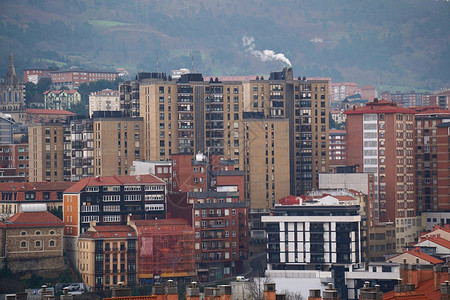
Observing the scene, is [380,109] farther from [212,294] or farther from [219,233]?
[212,294]

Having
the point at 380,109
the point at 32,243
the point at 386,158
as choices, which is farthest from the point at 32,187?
the point at 380,109

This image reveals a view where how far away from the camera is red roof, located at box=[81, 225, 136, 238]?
137m

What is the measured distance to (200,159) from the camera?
15475 cm

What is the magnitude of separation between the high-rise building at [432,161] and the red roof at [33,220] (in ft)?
175

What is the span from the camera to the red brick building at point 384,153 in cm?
16750

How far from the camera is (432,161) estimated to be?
579 ft

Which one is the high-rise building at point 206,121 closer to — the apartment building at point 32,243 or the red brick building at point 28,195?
the red brick building at point 28,195

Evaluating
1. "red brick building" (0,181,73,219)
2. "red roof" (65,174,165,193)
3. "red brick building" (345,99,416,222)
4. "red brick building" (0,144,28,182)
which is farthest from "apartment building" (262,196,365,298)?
"red brick building" (0,144,28,182)

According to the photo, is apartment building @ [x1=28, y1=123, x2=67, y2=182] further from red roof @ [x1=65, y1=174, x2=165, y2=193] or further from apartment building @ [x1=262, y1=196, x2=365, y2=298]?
apartment building @ [x1=262, y1=196, x2=365, y2=298]

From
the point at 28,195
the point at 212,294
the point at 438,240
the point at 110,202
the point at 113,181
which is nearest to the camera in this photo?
the point at 212,294

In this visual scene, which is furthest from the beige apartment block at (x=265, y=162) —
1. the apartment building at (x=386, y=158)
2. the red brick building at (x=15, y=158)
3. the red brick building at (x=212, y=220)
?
the red brick building at (x=15, y=158)

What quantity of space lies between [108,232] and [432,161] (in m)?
53.6

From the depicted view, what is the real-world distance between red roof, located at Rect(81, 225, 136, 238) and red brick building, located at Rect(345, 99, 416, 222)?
124ft

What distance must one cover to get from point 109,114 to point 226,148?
14769 millimetres
